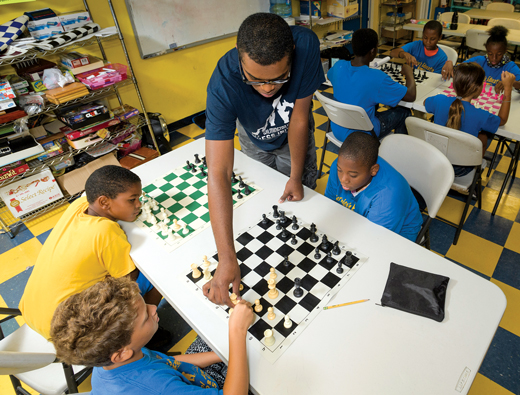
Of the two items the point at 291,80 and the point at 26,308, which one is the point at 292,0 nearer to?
the point at 291,80

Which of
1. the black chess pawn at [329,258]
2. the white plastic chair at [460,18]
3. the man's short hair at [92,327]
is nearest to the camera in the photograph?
the man's short hair at [92,327]

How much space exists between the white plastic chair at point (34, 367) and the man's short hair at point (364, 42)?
2927 millimetres

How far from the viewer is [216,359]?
142 centimetres

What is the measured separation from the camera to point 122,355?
3.30ft

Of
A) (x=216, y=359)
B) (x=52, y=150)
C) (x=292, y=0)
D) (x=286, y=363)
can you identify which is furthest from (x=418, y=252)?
(x=292, y=0)

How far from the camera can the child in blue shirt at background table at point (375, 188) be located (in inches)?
61.5

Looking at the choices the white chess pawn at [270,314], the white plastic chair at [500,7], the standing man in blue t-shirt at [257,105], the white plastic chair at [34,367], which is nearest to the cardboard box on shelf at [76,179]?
the white plastic chair at [34,367]

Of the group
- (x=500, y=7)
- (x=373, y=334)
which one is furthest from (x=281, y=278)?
(x=500, y=7)

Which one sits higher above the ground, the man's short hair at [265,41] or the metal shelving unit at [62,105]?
the man's short hair at [265,41]

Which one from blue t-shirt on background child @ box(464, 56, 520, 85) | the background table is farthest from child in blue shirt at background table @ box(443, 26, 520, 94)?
the background table

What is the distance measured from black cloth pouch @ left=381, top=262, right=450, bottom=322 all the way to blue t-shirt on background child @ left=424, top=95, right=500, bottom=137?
1.57 metres

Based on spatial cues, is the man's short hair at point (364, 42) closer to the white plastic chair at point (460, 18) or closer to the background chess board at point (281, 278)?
the background chess board at point (281, 278)

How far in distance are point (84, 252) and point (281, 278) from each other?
904mm

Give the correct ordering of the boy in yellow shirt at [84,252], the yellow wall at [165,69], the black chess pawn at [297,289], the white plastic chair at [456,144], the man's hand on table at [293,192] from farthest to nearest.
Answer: the yellow wall at [165,69]
the white plastic chair at [456,144]
the man's hand on table at [293,192]
the boy in yellow shirt at [84,252]
the black chess pawn at [297,289]
